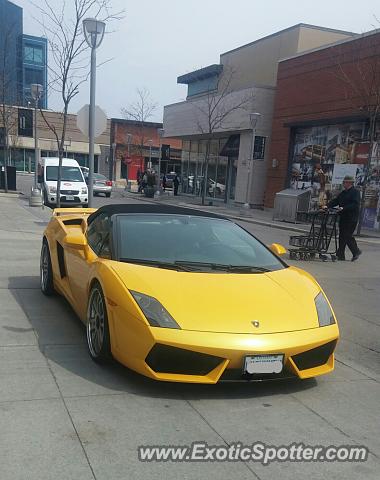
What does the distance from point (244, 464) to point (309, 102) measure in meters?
21.5

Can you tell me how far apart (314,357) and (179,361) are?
105cm

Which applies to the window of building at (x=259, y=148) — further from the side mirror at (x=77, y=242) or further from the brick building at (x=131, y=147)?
the brick building at (x=131, y=147)

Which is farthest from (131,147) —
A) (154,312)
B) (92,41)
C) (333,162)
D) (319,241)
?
(154,312)

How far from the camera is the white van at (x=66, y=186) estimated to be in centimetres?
2112

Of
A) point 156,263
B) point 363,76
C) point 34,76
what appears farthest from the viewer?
point 34,76

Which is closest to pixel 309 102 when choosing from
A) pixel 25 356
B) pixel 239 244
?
pixel 239 244

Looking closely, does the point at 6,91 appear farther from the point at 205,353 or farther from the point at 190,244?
the point at 205,353

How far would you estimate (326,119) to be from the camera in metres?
21.2

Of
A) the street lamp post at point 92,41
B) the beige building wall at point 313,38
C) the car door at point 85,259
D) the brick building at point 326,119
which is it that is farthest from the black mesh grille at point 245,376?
the beige building wall at point 313,38

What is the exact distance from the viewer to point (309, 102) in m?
22.5

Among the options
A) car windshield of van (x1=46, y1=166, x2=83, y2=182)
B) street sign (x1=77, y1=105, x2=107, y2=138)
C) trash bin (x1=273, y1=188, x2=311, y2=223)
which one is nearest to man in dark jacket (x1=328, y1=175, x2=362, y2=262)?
street sign (x1=77, y1=105, x2=107, y2=138)

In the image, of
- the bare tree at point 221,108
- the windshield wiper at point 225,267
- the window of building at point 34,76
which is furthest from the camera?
the window of building at point 34,76

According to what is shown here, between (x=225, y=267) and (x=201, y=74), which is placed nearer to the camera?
(x=225, y=267)

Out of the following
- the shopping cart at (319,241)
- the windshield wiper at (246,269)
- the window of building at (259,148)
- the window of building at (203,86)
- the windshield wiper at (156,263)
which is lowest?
the shopping cart at (319,241)
